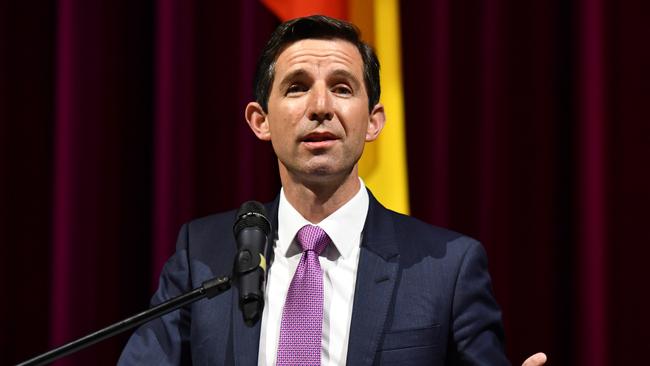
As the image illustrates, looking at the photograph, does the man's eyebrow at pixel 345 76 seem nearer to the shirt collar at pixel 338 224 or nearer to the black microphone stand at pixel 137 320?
the shirt collar at pixel 338 224

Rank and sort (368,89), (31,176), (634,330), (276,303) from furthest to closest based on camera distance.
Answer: (31,176), (634,330), (368,89), (276,303)

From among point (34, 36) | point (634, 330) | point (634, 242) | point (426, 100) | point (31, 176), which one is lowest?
point (634, 330)

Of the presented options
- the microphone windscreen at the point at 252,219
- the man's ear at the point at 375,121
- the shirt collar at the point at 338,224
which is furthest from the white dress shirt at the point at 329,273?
the microphone windscreen at the point at 252,219

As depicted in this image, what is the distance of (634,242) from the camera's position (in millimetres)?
1756

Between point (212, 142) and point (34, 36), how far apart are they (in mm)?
465

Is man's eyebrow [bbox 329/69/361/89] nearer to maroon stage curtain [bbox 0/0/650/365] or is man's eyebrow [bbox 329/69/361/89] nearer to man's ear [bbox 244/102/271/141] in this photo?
man's ear [bbox 244/102/271/141]

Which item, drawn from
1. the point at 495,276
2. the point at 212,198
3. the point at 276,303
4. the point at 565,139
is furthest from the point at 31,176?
the point at 565,139

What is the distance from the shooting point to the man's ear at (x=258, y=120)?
4.68 feet

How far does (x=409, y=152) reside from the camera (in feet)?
6.11

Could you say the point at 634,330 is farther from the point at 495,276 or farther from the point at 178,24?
the point at 178,24

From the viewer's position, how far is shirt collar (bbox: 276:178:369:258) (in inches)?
52.2

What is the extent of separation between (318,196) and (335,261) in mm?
113

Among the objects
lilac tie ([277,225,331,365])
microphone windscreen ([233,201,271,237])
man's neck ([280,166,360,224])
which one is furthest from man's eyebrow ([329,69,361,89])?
microphone windscreen ([233,201,271,237])

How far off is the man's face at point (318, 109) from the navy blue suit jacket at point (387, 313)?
0.47 feet
